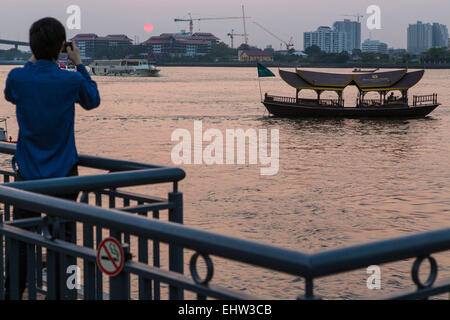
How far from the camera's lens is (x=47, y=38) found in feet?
12.6

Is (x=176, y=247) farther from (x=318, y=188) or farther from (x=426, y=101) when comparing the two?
(x=426, y=101)

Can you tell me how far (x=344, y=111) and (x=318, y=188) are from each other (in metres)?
35.1

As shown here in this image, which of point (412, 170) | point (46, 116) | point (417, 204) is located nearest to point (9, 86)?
point (46, 116)

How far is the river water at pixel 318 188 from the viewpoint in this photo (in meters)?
15.8

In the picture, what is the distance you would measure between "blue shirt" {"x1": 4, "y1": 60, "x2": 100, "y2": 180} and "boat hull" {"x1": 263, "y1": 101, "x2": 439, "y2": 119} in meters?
59.9

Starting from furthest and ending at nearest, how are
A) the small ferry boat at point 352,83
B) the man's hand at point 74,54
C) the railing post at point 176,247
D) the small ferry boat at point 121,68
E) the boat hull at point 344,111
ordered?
1. the small ferry boat at point 121,68
2. the boat hull at point 344,111
3. the small ferry boat at point 352,83
4. the man's hand at point 74,54
5. the railing post at point 176,247

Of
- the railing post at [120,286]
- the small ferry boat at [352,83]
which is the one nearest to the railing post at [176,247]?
the railing post at [120,286]

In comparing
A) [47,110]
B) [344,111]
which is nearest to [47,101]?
[47,110]

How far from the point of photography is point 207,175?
3272cm

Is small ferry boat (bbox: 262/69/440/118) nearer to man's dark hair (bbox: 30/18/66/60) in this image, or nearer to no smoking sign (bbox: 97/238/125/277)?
man's dark hair (bbox: 30/18/66/60)

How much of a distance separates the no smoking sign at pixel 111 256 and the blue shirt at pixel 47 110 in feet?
4.30

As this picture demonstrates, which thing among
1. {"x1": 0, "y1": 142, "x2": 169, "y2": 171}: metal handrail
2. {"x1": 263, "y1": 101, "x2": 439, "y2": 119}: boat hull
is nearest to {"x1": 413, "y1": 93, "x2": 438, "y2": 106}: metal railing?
{"x1": 263, "y1": 101, "x2": 439, "y2": 119}: boat hull

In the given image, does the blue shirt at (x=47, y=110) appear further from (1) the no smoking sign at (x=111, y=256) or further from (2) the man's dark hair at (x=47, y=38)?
(1) the no smoking sign at (x=111, y=256)

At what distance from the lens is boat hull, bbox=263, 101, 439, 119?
63.1m
